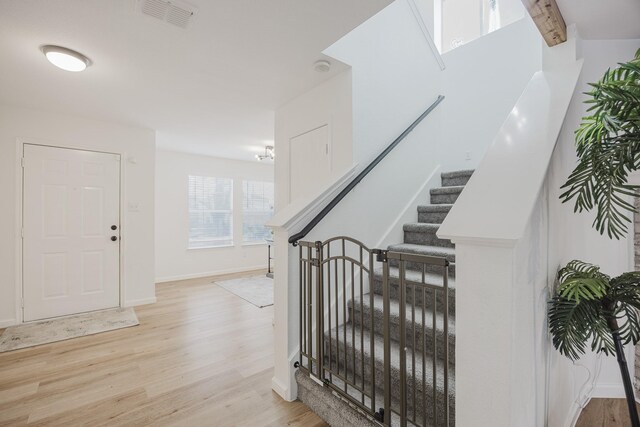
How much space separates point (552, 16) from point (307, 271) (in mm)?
2044

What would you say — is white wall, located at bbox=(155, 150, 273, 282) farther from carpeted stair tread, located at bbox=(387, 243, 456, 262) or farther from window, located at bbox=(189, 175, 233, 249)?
carpeted stair tread, located at bbox=(387, 243, 456, 262)

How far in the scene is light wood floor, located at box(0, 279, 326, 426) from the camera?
1861 mm

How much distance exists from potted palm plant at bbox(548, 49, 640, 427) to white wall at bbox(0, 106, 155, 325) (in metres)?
4.61

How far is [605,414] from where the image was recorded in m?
1.81

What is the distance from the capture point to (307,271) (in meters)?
2.00

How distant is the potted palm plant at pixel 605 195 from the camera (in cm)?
109

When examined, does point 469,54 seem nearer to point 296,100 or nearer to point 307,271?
point 296,100

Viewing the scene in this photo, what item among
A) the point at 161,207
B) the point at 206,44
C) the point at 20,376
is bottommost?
the point at 20,376

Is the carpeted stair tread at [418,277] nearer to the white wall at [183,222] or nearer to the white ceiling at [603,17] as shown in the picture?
the white ceiling at [603,17]

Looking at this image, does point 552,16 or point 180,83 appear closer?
point 552,16

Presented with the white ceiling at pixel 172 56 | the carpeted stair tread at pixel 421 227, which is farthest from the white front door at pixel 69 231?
the carpeted stair tread at pixel 421 227

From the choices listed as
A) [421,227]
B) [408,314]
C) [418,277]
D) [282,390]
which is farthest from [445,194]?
[282,390]

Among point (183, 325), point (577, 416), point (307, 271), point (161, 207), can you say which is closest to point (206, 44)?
point (307, 271)

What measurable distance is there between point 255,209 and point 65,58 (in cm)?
471
